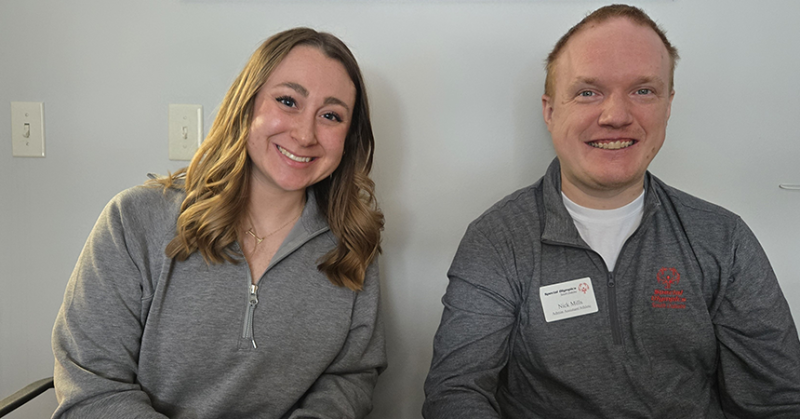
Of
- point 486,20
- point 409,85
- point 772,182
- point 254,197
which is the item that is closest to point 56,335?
point 254,197

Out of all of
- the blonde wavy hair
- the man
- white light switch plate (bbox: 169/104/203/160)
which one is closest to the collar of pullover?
the man

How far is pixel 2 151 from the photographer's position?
168 centimetres

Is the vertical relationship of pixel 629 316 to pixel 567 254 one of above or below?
below

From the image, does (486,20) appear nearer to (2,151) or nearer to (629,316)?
(629,316)

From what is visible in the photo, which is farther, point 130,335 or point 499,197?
point 499,197

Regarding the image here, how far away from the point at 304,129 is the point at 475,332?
65 centimetres

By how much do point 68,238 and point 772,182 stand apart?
2274mm

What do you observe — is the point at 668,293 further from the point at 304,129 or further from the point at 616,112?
the point at 304,129

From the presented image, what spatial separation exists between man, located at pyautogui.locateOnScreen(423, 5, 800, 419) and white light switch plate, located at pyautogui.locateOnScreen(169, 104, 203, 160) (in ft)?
3.13

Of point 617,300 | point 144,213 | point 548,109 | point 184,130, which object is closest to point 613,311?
point 617,300

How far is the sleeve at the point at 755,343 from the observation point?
1251 millimetres

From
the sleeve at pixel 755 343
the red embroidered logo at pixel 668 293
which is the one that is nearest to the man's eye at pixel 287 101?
the red embroidered logo at pixel 668 293

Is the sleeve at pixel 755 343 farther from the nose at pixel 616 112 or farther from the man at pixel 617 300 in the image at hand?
the nose at pixel 616 112

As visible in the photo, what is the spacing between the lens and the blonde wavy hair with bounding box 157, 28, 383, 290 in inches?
49.7
